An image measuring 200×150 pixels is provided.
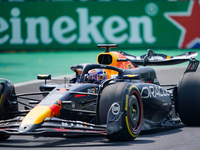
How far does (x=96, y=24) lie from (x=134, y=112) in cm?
2231

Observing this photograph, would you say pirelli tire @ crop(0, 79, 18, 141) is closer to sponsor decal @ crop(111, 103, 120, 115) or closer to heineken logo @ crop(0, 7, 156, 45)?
sponsor decal @ crop(111, 103, 120, 115)

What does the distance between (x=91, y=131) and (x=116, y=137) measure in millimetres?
393

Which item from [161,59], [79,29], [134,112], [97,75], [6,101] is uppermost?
[79,29]

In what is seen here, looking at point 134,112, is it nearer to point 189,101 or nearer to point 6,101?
point 189,101

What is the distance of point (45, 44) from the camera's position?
30.4 m

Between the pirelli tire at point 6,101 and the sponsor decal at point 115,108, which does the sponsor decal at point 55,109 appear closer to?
the sponsor decal at point 115,108

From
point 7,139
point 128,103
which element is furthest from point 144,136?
point 7,139

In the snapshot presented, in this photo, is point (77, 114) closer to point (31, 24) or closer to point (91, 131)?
point (91, 131)

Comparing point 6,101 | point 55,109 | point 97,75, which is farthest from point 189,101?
point 6,101

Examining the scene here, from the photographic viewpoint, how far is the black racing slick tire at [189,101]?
9180 mm

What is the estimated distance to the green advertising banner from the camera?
29.5 meters

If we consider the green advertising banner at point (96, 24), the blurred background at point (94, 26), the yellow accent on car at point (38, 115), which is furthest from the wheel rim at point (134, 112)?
the green advertising banner at point (96, 24)

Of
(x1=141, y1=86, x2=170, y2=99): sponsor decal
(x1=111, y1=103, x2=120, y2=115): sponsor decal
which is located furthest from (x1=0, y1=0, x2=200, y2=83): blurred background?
(x1=111, y1=103, x2=120, y2=115): sponsor decal

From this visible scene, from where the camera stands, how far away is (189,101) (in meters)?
9.21
